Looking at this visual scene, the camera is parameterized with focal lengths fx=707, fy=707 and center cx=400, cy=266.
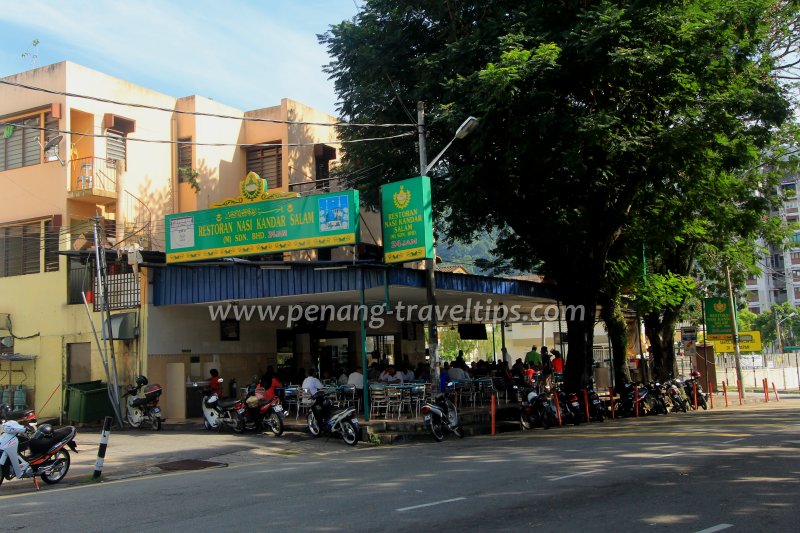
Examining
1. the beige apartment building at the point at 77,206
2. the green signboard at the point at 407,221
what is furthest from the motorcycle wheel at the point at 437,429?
the beige apartment building at the point at 77,206

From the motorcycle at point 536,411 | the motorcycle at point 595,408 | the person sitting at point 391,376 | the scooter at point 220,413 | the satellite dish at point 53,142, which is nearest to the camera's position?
the scooter at point 220,413

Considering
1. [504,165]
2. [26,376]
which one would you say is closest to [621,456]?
[504,165]

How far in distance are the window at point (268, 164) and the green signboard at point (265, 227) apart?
29.9ft

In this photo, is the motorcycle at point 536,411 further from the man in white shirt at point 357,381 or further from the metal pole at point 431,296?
the man in white shirt at point 357,381

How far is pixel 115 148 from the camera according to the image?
24.4 metres

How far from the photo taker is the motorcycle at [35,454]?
37.6ft

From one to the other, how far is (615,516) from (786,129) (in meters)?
20.7

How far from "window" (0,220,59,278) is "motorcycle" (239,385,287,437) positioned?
28.6 ft

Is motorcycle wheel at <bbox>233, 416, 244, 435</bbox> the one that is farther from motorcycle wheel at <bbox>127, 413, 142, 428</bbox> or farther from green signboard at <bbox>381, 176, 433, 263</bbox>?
green signboard at <bbox>381, 176, 433, 263</bbox>

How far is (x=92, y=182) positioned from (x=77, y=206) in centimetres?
107

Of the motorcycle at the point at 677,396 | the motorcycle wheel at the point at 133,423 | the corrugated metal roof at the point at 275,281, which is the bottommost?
the motorcycle at the point at 677,396

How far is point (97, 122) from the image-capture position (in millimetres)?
23688

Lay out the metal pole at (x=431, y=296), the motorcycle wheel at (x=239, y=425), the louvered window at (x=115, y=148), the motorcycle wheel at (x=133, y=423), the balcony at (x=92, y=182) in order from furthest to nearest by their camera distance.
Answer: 1. the louvered window at (x=115, y=148)
2. the balcony at (x=92, y=182)
3. the motorcycle wheel at (x=133, y=423)
4. the motorcycle wheel at (x=239, y=425)
5. the metal pole at (x=431, y=296)

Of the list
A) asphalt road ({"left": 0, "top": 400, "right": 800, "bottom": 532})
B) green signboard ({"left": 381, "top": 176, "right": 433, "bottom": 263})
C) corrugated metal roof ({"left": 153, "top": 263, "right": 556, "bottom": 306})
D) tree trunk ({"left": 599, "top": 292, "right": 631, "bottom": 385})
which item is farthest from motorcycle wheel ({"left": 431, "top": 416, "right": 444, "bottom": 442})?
tree trunk ({"left": 599, "top": 292, "right": 631, "bottom": 385})
